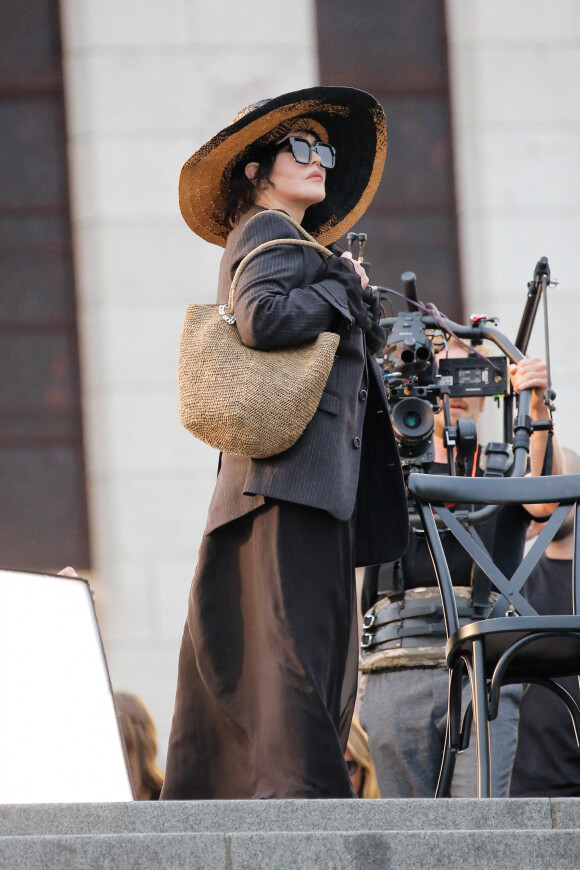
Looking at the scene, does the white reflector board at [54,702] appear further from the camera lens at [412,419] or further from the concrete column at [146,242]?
the concrete column at [146,242]

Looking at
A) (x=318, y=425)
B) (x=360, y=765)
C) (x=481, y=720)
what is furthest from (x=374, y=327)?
(x=360, y=765)

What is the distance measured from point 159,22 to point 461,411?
337 cm

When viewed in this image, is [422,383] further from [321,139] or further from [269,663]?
[269,663]

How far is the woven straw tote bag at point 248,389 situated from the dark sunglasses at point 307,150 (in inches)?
21.5

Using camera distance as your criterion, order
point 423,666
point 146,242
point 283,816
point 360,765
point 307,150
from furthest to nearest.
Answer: point 146,242
point 360,765
point 423,666
point 307,150
point 283,816

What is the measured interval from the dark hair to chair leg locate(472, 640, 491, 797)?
4.39 ft

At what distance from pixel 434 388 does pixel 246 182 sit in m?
1.05

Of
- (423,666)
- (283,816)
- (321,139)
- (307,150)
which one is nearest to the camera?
(283,816)

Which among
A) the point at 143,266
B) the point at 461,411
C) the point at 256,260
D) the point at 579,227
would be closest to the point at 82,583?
the point at 256,260

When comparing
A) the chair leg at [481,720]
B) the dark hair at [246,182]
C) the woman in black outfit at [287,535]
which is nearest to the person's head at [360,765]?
the woman in black outfit at [287,535]

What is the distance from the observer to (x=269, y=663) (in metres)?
3.72

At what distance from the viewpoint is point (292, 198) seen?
4.12 meters

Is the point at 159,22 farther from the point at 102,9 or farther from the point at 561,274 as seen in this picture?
the point at 561,274

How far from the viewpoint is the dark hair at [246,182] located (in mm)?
4168
